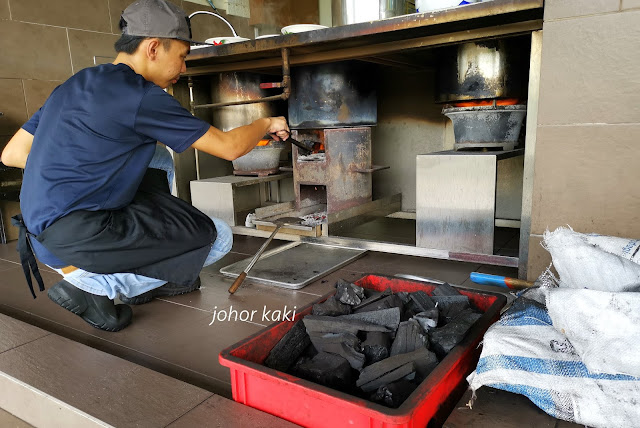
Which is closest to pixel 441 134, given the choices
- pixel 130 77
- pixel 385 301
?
pixel 385 301

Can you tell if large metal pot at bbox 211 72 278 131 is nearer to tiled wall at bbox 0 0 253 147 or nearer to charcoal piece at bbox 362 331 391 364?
tiled wall at bbox 0 0 253 147

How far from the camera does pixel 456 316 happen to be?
56.3 inches

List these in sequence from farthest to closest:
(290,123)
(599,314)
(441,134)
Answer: (441,134) < (290,123) < (599,314)

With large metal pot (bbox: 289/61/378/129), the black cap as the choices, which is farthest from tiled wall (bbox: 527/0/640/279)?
the black cap

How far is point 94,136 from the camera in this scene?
1.52 m

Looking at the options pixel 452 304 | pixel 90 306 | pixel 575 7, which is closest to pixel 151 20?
pixel 90 306

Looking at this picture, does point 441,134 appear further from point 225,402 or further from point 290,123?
point 225,402

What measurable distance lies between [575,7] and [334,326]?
1405 mm

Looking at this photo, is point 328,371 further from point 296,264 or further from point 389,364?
point 296,264

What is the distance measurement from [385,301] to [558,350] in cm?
50

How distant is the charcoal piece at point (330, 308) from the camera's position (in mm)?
1456

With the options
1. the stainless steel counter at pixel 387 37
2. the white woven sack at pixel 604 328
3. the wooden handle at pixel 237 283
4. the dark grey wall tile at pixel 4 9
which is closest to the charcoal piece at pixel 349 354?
the white woven sack at pixel 604 328

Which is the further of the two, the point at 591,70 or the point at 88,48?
the point at 88,48

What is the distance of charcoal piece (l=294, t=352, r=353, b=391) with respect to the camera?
3.79 ft
